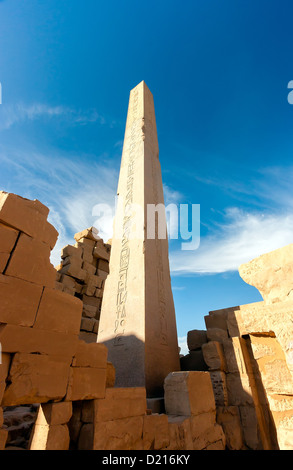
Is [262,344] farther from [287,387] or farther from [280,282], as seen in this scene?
[280,282]

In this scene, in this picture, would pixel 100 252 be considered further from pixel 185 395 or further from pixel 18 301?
pixel 18 301

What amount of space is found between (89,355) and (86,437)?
608mm

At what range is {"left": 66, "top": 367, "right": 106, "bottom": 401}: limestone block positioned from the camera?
6.73 feet

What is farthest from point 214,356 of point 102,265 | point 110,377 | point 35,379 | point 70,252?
point 102,265

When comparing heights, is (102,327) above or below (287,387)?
above

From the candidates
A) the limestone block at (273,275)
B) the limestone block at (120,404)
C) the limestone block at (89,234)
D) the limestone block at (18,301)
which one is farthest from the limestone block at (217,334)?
the limestone block at (89,234)

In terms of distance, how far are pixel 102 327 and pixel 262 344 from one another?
2.38 meters

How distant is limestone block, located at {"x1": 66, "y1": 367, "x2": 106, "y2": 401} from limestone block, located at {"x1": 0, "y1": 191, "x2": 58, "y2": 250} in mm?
1165

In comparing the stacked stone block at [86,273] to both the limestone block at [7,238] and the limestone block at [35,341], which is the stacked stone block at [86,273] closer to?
the limestone block at [35,341]

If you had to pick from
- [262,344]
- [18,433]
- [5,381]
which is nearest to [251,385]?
[262,344]

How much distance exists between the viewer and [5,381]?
1.72m

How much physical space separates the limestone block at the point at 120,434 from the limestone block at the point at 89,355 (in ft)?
1.50

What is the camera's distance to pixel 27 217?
88.3 inches

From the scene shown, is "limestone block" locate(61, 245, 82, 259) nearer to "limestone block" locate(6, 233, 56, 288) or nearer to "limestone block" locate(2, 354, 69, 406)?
"limestone block" locate(6, 233, 56, 288)
